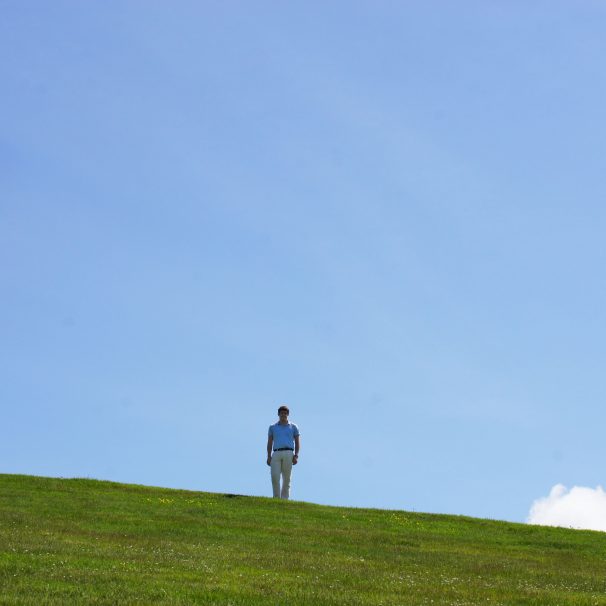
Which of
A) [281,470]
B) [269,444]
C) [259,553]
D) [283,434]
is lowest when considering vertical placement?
[259,553]

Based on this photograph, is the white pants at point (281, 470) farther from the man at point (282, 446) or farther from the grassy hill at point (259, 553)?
the grassy hill at point (259, 553)

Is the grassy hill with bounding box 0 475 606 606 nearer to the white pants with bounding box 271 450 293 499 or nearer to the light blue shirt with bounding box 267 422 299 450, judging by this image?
the white pants with bounding box 271 450 293 499

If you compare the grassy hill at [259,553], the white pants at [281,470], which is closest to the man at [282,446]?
the white pants at [281,470]

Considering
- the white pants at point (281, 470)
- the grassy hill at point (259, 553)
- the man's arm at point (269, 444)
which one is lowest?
the grassy hill at point (259, 553)

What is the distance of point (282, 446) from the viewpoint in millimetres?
32688

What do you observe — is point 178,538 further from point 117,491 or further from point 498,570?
point 117,491

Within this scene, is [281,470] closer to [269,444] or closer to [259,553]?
[269,444]

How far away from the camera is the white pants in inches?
1289

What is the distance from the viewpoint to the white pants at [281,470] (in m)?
32.8

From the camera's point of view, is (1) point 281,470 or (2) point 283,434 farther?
(1) point 281,470

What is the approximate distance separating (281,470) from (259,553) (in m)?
13.0

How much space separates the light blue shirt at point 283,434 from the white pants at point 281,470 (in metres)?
0.24

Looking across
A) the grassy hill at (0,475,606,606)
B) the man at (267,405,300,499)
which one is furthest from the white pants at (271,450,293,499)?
the grassy hill at (0,475,606,606)

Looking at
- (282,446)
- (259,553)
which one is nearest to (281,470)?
(282,446)
